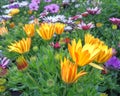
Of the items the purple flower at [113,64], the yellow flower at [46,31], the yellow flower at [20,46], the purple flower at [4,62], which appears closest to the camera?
the yellow flower at [20,46]

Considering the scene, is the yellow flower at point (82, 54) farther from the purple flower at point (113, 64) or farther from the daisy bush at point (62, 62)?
the purple flower at point (113, 64)

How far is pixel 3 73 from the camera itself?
2150 mm

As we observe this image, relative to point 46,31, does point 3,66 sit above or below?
below

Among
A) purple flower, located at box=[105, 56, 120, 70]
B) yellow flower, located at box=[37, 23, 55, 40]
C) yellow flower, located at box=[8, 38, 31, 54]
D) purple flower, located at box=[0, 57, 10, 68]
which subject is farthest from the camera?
purple flower, located at box=[105, 56, 120, 70]

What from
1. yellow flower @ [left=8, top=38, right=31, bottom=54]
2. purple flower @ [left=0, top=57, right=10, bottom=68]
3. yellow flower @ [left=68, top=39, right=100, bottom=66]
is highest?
yellow flower @ [left=68, top=39, right=100, bottom=66]

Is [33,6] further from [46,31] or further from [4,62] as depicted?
[46,31]

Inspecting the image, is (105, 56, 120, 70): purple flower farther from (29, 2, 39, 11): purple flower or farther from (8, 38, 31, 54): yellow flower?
(29, 2, 39, 11): purple flower

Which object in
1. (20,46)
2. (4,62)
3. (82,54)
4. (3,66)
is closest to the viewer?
(82,54)

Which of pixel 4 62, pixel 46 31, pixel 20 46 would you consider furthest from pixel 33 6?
pixel 20 46

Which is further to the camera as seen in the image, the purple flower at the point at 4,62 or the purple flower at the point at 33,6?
the purple flower at the point at 33,6

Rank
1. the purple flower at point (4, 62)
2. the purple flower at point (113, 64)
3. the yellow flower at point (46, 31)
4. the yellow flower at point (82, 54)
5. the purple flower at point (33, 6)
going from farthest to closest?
the purple flower at point (33, 6) → the purple flower at point (113, 64) → the purple flower at point (4, 62) → the yellow flower at point (46, 31) → the yellow flower at point (82, 54)

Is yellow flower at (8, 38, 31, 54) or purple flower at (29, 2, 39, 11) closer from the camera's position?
yellow flower at (8, 38, 31, 54)

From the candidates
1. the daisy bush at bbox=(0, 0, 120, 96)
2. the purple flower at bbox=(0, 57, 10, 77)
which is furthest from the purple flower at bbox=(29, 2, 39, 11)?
the purple flower at bbox=(0, 57, 10, 77)

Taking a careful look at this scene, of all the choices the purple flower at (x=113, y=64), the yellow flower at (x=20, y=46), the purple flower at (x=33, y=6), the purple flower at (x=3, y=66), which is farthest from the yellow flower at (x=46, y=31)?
the purple flower at (x=33, y=6)
